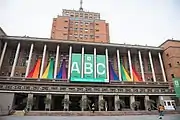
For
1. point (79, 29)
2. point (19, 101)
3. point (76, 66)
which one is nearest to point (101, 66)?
point (76, 66)

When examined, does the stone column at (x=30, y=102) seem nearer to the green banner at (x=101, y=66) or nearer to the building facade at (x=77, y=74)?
the building facade at (x=77, y=74)

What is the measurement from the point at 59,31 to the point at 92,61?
23.4 m

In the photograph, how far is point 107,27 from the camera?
57219mm

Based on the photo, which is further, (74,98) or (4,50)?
(4,50)

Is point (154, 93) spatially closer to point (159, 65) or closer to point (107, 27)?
point (159, 65)

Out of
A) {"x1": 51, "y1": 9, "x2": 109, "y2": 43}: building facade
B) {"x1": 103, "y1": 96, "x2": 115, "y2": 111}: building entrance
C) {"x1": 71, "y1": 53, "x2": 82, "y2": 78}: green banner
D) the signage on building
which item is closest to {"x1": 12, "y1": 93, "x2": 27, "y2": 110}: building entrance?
the signage on building

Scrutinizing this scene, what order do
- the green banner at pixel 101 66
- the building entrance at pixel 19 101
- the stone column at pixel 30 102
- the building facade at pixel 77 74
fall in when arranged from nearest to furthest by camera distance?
the stone column at pixel 30 102 → the building entrance at pixel 19 101 → the building facade at pixel 77 74 → the green banner at pixel 101 66

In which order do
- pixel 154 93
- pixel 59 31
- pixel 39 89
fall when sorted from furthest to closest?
pixel 59 31
pixel 154 93
pixel 39 89

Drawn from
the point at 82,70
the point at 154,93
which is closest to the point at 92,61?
the point at 82,70

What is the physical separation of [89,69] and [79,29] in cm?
2604

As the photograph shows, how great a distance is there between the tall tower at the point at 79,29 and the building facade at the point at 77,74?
16649 mm

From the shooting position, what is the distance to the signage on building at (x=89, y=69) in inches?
1125

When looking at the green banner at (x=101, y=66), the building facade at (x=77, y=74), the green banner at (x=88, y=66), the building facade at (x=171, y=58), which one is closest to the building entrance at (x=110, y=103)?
the building facade at (x=77, y=74)

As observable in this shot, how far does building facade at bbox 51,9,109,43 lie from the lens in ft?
166
